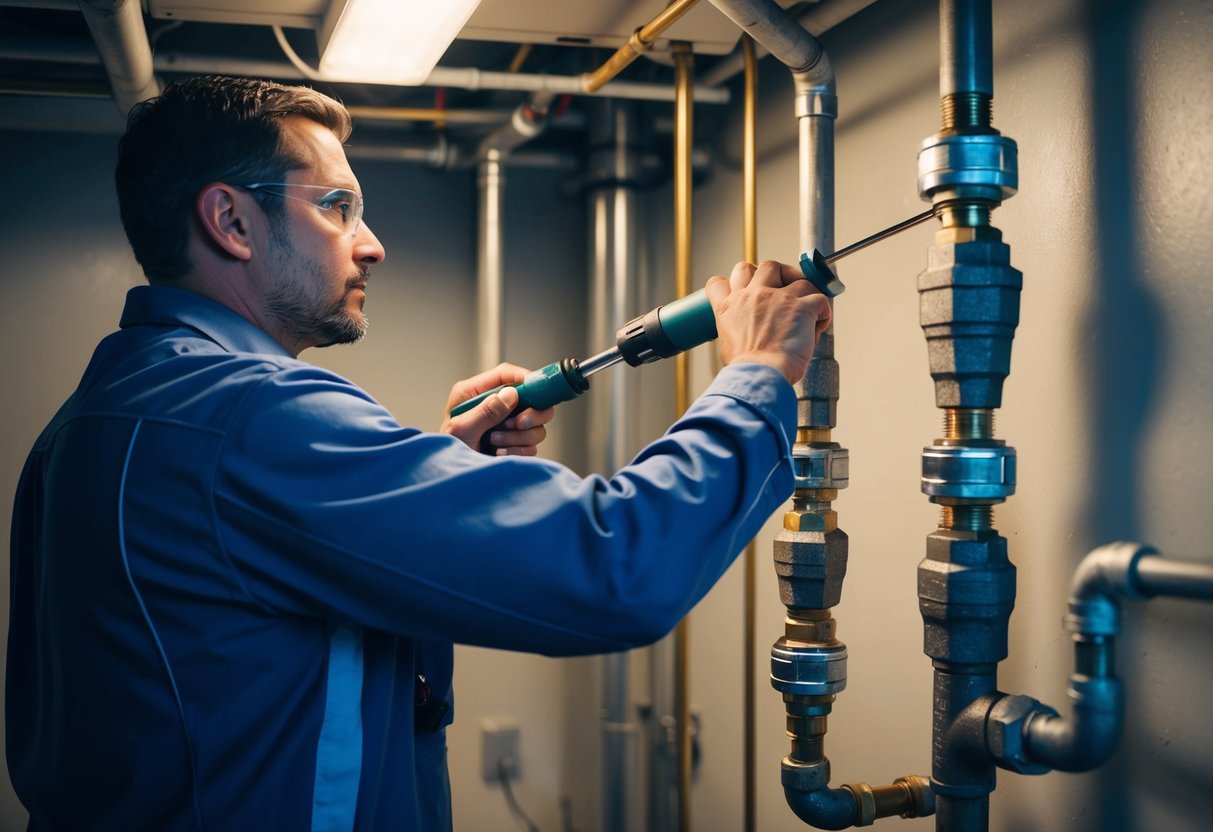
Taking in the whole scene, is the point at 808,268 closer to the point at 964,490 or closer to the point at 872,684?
the point at 964,490

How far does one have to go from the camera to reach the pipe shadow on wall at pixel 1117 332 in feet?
2.83

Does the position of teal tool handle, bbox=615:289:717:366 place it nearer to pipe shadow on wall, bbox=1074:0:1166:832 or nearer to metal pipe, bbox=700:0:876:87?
pipe shadow on wall, bbox=1074:0:1166:832

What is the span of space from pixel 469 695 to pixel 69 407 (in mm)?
1149

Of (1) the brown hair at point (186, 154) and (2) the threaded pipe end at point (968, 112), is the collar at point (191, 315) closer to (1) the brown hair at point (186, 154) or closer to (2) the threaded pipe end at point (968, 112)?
(1) the brown hair at point (186, 154)

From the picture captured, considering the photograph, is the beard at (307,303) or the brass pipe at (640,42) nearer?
the beard at (307,303)

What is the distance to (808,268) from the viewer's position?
85 cm

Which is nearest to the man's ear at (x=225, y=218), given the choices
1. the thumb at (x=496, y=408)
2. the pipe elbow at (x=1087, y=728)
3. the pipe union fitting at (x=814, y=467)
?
the thumb at (x=496, y=408)

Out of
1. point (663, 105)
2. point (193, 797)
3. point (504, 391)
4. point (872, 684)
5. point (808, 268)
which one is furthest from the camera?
point (663, 105)

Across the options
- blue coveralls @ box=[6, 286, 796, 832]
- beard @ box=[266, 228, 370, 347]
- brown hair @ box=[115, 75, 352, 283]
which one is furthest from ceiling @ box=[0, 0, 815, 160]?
blue coveralls @ box=[6, 286, 796, 832]

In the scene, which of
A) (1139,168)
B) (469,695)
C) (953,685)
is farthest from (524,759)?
(1139,168)

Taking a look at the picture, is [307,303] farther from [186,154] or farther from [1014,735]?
[1014,735]

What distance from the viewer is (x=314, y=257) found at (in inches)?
37.1

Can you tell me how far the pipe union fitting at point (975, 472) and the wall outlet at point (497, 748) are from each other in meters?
1.20

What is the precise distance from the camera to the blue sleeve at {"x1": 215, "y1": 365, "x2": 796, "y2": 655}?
70 cm
